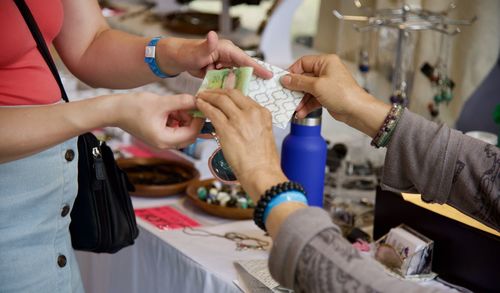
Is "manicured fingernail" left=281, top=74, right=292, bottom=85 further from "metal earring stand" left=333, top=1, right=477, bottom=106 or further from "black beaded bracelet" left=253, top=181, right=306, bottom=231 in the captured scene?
"metal earring stand" left=333, top=1, right=477, bottom=106

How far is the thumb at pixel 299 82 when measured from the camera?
4.00ft

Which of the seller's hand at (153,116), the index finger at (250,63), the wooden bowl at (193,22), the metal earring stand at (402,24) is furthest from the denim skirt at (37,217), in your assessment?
the wooden bowl at (193,22)

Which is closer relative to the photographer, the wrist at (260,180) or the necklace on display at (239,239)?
the wrist at (260,180)

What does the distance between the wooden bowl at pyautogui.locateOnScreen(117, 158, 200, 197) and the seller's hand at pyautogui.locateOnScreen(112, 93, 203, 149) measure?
0.72 meters

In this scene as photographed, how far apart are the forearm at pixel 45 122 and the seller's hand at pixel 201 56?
0.82 ft

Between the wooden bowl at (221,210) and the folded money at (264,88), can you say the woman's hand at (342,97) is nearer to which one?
the folded money at (264,88)

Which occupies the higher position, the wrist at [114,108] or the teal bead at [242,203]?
the wrist at [114,108]

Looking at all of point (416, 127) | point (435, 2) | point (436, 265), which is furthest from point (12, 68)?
point (435, 2)

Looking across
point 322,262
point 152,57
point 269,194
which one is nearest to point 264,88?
point 152,57

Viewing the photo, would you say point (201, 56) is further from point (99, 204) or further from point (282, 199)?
point (282, 199)

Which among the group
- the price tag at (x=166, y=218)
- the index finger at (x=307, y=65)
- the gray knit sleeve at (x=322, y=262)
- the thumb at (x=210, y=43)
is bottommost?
the price tag at (x=166, y=218)

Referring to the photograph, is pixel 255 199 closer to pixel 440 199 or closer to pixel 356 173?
pixel 440 199

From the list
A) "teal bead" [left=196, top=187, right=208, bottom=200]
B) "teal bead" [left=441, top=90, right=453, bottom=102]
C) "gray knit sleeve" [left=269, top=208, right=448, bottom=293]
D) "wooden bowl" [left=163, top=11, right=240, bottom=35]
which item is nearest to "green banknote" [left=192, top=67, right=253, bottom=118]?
"gray knit sleeve" [left=269, top=208, right=448, bottom=293]

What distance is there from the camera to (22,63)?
3.72 feet
